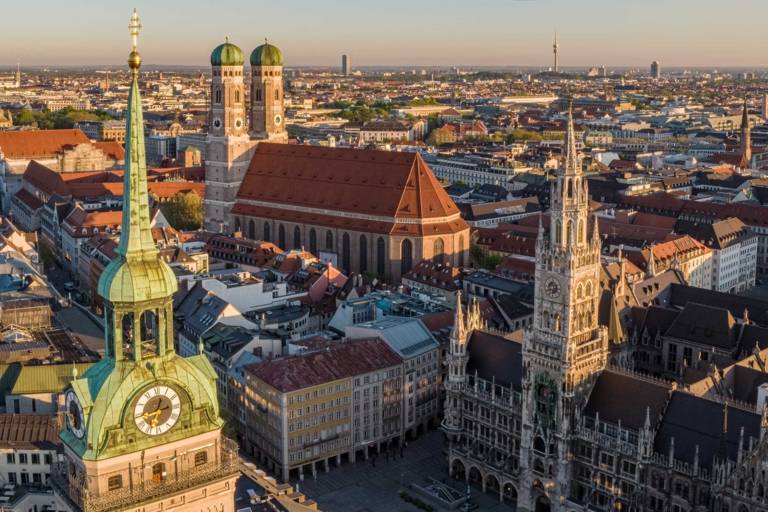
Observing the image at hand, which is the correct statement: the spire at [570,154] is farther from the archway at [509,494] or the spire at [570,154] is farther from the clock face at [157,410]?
the clock face at [157,410]

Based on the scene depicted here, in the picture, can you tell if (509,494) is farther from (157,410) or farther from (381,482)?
(157,410)

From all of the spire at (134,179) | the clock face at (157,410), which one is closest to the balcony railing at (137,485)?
the clock face at (157,410)

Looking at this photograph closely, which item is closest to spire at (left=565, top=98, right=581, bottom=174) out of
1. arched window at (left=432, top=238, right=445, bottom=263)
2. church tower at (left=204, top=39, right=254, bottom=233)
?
arched window at (left=432, top=238, right=445, bottom=263)

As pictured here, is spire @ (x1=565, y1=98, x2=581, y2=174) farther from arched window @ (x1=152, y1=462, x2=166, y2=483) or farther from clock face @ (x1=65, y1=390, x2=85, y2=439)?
clock face @ (x1=65, y1=390, x2=85, y2=439)

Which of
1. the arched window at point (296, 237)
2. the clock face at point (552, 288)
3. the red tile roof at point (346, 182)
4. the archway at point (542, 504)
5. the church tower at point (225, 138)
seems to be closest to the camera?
the clock face at point (552, 288)

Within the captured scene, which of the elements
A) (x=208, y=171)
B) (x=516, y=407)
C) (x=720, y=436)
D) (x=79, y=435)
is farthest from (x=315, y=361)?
(x=208, y=171)
